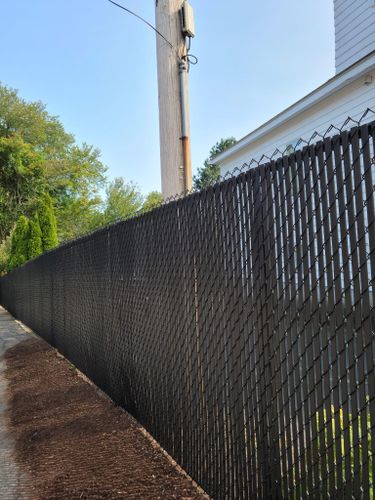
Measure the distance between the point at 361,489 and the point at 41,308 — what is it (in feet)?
35.2

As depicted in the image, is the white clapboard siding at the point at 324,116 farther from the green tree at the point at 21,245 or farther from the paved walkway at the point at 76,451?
the green tree at the point at 21,245

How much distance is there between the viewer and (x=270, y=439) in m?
2.56

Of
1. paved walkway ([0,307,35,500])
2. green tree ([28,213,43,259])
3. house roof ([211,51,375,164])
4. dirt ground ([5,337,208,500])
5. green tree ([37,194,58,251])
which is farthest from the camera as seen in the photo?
green tree ([37,194,58,251])

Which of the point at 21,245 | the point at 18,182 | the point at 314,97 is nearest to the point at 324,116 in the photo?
the point at 314,97

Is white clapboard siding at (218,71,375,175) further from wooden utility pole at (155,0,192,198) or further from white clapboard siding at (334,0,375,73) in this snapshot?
wooden utility pole at (155,0,192,198)

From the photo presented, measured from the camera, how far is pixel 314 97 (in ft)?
25.9

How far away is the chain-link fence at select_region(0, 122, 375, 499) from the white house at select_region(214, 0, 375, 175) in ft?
14.1

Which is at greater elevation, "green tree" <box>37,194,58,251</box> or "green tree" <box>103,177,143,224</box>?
"green tree" <box>103,177,143,224</box>

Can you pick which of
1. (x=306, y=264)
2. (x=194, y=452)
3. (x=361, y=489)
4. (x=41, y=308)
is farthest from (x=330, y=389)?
(x=41, y=308)

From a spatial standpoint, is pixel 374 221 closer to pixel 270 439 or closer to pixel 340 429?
pixel 340 429

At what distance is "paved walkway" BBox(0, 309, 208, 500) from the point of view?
350 centimetres

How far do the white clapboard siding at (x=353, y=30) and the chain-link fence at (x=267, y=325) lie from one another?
685 cm

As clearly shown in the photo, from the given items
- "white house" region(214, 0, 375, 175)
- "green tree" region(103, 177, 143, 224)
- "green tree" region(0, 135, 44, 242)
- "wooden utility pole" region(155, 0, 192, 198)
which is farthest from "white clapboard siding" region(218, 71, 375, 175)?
"green tree" region(103, 177, 143, 224)

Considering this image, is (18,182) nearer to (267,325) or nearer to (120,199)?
(120,199)
